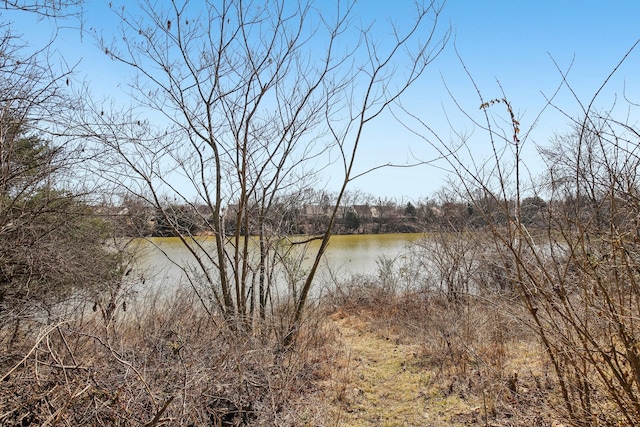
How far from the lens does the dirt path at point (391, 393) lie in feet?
12.4

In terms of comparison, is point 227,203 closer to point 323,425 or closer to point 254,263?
point 254,263

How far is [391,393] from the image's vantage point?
14.7ft

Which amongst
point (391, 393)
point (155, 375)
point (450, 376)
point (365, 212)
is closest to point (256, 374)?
point (155, 375)

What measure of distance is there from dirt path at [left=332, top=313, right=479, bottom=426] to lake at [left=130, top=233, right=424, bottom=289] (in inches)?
85.3

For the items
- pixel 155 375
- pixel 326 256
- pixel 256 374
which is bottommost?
pixel 256 374

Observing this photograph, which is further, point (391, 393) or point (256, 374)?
point (391, 393)

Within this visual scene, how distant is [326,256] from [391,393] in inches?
211

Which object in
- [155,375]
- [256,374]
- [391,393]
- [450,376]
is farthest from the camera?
[450,376]

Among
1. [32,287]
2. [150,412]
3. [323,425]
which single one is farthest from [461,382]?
[32,287]

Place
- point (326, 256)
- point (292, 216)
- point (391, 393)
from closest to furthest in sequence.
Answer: point (391, 393) < point (292, 216) < point (326, 256)

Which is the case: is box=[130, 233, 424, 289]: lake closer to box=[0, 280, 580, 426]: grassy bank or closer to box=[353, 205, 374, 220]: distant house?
box=[0, 280, 580, 426]: grassy bank

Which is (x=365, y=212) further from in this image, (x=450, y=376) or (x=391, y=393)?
(x=391, y=393)

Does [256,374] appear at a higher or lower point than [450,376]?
higher

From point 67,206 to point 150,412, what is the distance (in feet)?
15.4
